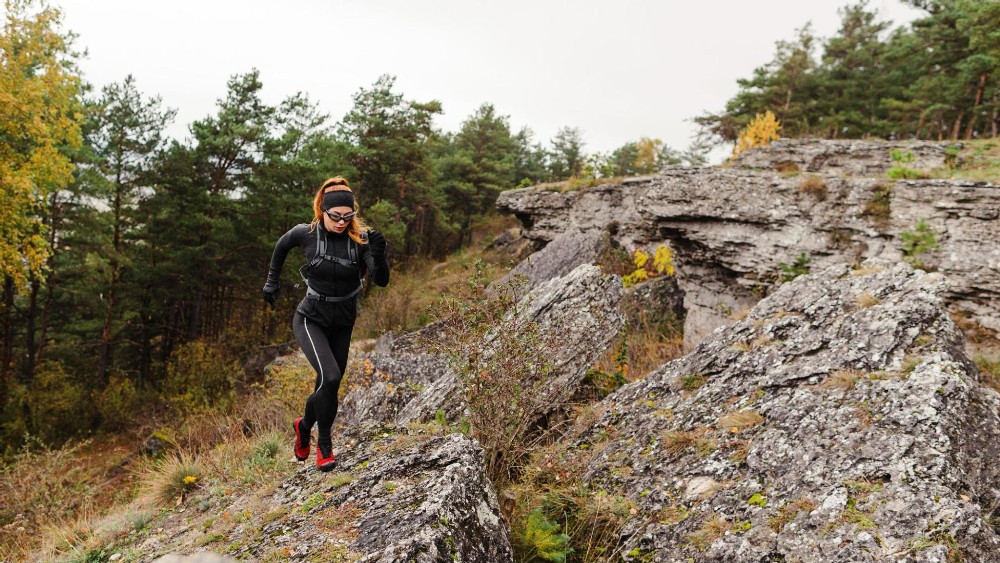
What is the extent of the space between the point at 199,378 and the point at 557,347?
1503 cm

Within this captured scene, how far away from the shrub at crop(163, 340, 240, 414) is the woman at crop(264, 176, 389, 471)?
1246cm

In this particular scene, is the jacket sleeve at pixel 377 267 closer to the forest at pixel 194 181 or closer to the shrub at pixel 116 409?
the forest at pixel 194 181

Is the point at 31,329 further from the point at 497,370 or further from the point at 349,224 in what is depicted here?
the point at 497,370

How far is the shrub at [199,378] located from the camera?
14727 mm

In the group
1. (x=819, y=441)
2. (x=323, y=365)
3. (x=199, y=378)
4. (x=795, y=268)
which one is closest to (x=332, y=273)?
(x=323, y=365)

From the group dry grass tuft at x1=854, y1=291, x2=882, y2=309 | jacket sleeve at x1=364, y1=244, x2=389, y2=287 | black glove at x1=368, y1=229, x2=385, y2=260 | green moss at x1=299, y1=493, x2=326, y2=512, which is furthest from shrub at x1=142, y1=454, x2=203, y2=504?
dry grass tuft at x1=854, y1=291, x2=882, y2=309

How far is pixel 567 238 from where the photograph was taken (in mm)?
11836

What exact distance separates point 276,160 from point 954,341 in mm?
19736

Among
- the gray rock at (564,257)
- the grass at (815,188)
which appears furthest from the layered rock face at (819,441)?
the gray rock at (564,257)

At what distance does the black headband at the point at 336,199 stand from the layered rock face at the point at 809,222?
7472 millimetres

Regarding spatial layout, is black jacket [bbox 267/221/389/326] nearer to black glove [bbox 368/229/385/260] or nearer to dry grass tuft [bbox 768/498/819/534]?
black glove [bbox 368/229/385/260]

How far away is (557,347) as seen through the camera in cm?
474

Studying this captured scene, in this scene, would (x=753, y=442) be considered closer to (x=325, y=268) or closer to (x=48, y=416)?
(x=325, y=268)

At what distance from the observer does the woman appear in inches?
150
